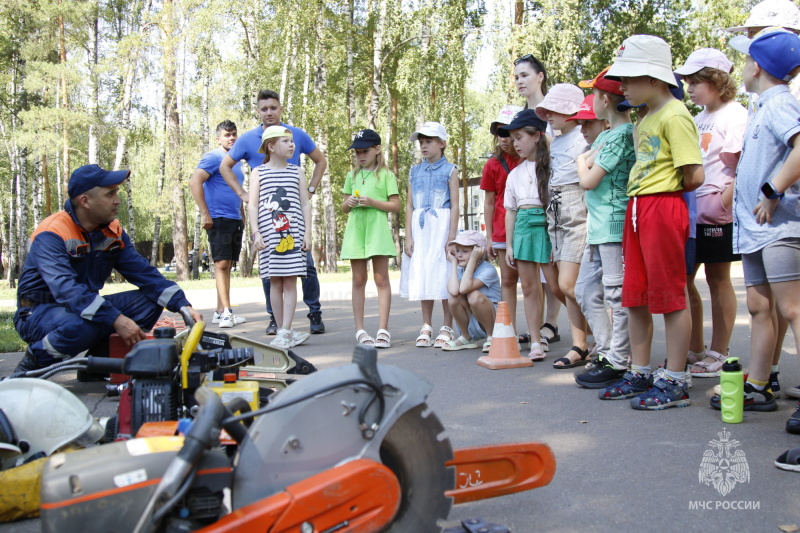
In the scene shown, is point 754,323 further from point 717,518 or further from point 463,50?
point 463,50

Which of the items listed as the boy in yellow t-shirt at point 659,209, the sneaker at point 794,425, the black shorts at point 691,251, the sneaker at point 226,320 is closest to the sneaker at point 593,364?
the boy in yellow t-shirt at point 659,209

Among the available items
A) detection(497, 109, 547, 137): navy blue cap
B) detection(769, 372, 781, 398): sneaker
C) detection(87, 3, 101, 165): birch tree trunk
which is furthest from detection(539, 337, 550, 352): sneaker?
detection(87, 3, 101, 165): birch tree trunk

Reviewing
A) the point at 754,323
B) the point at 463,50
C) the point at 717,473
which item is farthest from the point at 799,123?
the point at 463,50

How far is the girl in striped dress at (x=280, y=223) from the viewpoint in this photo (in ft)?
23.9

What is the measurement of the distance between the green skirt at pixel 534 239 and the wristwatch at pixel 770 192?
236cm

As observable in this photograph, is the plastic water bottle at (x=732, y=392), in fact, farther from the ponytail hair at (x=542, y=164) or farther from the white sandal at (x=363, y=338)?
the white sandal at (x=363, y=338)

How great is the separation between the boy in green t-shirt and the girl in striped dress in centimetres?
317

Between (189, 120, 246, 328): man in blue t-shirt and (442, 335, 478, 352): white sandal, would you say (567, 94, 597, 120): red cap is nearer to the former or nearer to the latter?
(442, 335, 478, 352): white sandal

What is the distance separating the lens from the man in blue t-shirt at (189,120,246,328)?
8.97 m

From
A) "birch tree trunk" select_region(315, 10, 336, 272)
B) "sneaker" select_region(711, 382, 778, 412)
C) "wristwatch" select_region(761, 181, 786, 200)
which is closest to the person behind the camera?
"wristwatch" select_region(761, 181, 786, 200)

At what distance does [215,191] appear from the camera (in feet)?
30.0

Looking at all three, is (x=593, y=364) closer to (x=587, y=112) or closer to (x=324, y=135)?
(x=587, y=112)

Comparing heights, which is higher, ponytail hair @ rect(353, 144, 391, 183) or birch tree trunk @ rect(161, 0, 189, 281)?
birch tree trunk @ rect(161, 0, 189, 281)

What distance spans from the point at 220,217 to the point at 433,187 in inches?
125
